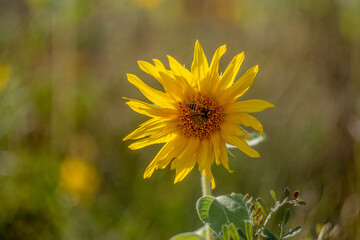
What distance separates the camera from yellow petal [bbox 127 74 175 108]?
1.32 metres

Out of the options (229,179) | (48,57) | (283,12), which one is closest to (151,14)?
(48,57)

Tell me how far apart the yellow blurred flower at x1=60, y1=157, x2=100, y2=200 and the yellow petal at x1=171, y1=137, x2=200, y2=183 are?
6.14 feet

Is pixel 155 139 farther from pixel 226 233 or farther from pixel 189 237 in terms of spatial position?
pixel 226 233

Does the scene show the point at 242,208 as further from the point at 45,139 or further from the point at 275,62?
the point at 275,62

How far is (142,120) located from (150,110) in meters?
2.00

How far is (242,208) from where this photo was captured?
3.50 ft

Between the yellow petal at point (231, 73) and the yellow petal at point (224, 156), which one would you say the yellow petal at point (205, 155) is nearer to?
the yellow petal at point (224, 156)

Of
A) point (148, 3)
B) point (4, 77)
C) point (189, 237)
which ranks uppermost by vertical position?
point (148, 3)

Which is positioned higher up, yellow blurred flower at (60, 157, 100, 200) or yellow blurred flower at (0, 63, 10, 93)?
yellow blurred flower at (0, 63, 10, 93)

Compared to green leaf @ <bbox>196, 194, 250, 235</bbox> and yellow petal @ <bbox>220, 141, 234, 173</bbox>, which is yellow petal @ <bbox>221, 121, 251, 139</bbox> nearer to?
yellow petal @ <bbox>220, 141, 234, 173</bbox>

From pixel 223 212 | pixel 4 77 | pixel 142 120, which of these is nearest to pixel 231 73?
pixel 223 212

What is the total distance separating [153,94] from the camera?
4.41 ft

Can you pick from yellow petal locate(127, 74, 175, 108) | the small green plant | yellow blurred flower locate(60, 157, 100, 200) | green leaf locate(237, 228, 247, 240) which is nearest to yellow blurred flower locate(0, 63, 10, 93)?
yellow blurred flower locate(60, 157, 100, 200)

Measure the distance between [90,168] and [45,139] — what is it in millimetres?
490
